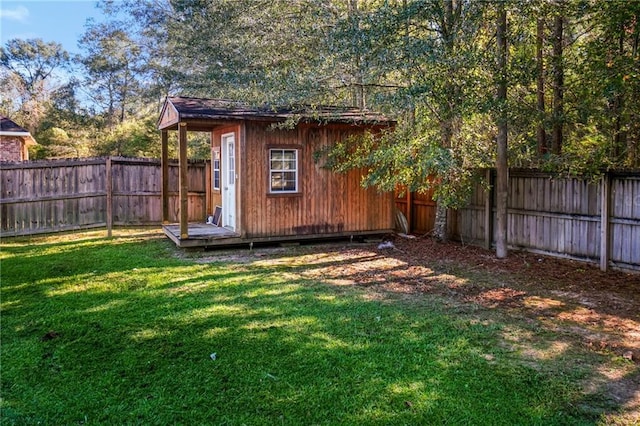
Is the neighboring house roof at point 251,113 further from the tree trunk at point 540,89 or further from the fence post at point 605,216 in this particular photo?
the fence post at point 605,216

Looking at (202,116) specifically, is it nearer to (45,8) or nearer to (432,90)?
(45,8)

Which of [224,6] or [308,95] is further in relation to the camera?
[224,6]

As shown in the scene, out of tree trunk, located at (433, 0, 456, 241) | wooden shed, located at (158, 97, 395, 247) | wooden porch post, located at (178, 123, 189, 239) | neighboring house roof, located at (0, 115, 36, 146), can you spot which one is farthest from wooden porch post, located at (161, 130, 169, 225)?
neighboring house roof, located at (0, 115, 36, 146)

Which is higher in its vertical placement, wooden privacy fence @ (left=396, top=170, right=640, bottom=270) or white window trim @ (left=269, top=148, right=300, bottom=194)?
white window trim @ (left=269, top=148, right=300, bottom=194)

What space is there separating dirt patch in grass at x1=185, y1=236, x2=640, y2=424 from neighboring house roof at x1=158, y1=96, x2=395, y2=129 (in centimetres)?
257

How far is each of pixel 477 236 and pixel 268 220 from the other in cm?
418

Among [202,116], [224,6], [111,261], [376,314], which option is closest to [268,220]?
[202,116]

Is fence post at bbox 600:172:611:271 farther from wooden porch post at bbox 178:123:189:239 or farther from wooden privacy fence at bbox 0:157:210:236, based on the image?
wooden privacy fence at bbox 0:157:210:236

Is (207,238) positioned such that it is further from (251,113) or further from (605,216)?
(605,216)

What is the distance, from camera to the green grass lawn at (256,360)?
3.15 m

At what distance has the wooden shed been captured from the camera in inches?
361

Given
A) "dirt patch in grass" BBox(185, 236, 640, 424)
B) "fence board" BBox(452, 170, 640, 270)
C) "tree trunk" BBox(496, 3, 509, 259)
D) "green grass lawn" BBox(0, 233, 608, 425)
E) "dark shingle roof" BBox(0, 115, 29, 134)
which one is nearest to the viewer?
"green grass lawn" BBox(0, 233, 608, 425)

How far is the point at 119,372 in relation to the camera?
376cm

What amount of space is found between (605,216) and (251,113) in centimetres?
619
